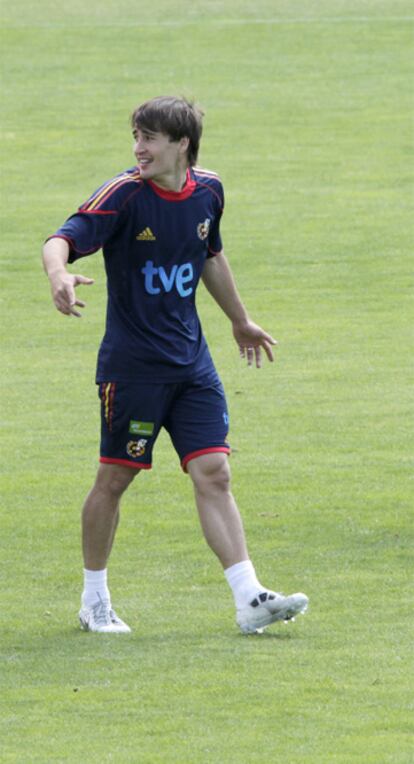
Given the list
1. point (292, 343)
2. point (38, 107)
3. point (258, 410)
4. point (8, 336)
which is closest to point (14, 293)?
point (8, 336)

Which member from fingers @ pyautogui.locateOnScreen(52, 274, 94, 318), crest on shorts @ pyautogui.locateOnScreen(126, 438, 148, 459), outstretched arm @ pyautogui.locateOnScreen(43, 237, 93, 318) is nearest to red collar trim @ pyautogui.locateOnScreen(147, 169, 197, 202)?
outstretched arm @ pyautogui.locateOnScreen(43, 237, 93, 318)

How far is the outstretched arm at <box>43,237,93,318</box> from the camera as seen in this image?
721 cm

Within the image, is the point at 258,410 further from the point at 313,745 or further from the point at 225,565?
the point at 313,745

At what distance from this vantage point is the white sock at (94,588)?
26.9ft

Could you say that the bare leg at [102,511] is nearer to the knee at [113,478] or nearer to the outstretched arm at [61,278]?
the knee at [113,478]

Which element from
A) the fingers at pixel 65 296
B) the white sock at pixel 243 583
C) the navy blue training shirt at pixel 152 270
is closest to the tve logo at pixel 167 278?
the navy blue training shirt at pixel 152 270

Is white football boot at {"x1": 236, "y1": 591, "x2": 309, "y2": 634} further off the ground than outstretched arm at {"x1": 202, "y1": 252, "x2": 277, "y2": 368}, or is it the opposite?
outstretched arm at {"x1": 202, "y1": 252, "x2": 277, "y2": 368}

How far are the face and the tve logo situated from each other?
334mm

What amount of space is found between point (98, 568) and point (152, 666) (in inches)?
36.3

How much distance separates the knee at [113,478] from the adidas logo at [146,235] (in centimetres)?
94

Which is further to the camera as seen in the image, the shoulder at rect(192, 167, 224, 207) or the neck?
the shoulder at rect(192, 167, 224, 207)

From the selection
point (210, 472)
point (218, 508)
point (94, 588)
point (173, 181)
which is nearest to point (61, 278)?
point (173, 181)

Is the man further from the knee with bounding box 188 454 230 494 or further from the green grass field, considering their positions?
the green grass field

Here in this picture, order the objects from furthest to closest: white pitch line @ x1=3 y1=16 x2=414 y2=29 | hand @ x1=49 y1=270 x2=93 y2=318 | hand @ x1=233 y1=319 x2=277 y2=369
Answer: white pitch line @ x1=3 y1=16 x2=414 y2=29, hand @ x1=233 y1=319 x2=277 y2=369, hand @ x1=49 y1=270 x2=93 y2=318
